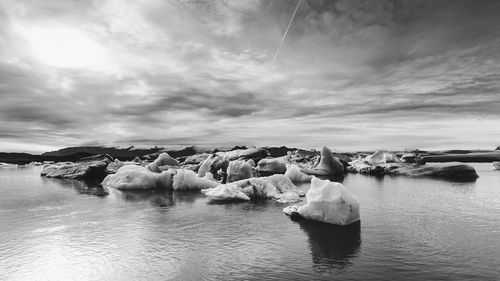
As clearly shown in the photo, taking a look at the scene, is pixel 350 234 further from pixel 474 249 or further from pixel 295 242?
pixel 474 249

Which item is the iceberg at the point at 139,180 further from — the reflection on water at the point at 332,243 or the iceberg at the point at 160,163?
the reflection on water at the point at 332,243

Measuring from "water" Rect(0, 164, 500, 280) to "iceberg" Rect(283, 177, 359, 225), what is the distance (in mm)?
408

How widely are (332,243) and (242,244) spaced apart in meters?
2.24

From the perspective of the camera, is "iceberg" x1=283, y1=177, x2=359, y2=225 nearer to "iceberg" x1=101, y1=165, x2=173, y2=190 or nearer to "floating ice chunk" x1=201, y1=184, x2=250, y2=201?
"floating ice chunk" x1=201, y1=184, x2=250, y2=201

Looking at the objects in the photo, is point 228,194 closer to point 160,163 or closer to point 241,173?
point 241,173

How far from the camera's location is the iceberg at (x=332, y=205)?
416 inches

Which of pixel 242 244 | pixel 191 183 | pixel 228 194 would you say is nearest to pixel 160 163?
pixel 191 183

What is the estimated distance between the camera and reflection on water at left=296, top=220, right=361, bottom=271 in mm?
7187

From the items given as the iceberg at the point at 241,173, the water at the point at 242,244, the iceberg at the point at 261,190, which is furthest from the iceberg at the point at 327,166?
the water at the point at 242,244

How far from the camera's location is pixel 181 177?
21516 mm

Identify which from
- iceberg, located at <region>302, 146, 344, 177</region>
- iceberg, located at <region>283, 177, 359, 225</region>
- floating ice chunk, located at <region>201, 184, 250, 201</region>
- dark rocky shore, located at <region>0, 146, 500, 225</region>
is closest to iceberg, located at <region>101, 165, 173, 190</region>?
dark rocky shore, located at <region>0, 146, 500, 225</region>

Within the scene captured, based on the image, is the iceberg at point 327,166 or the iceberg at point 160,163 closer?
the iceberg at point 160,163

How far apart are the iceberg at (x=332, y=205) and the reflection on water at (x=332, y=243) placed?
0.66 feet

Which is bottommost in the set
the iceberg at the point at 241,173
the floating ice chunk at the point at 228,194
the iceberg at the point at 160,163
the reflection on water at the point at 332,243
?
the reflection on water at the point at 332,243
